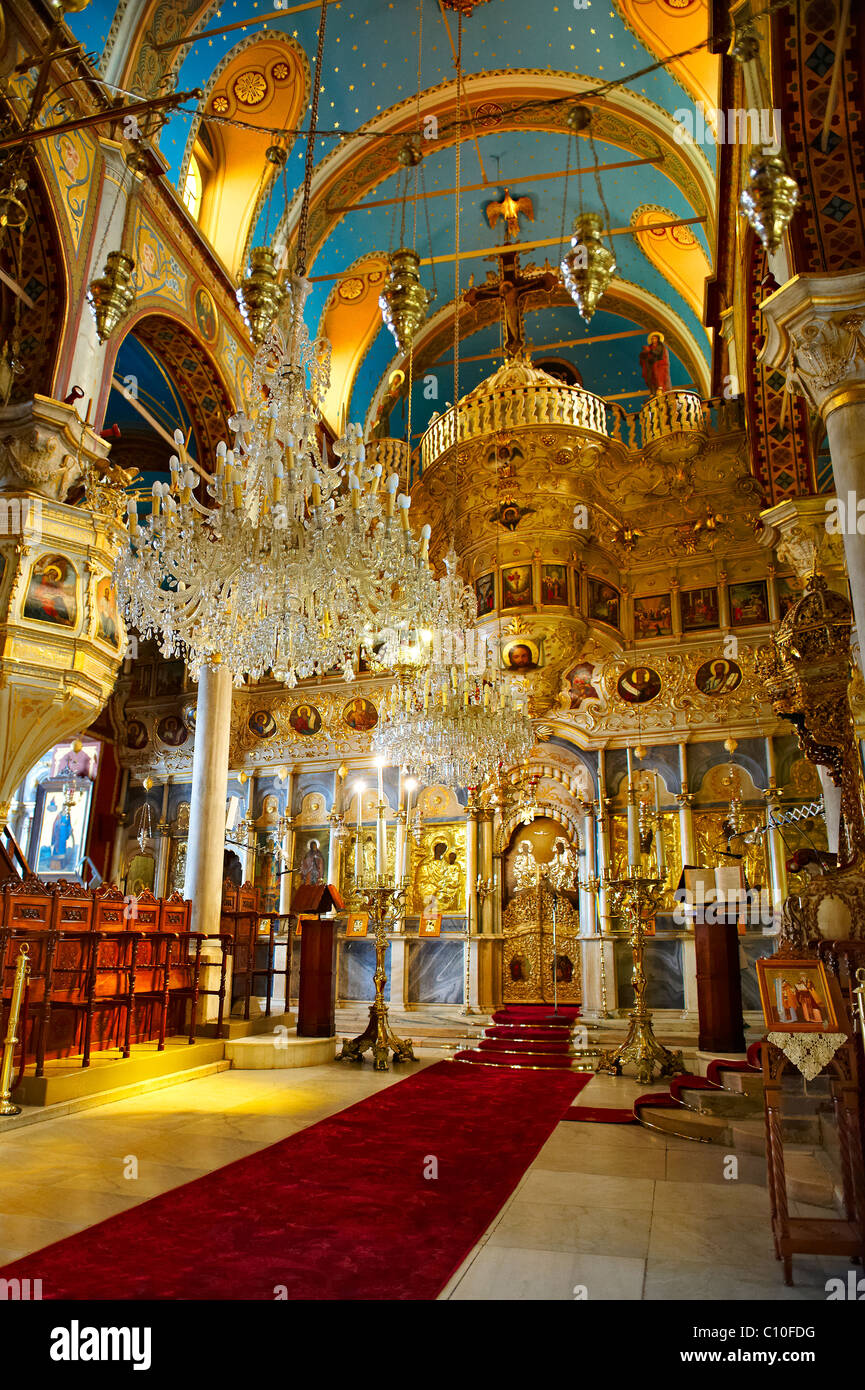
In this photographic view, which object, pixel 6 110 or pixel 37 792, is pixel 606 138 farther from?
pixel 37 792

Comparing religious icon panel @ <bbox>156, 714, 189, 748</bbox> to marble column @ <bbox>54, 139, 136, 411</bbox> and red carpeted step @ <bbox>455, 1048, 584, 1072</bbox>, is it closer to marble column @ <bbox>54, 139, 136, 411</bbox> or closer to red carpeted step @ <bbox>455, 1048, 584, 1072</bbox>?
marble column @ <bbox>54, 139, 136, 411</bbox>

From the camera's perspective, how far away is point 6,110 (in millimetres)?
6277

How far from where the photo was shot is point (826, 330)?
5.19m

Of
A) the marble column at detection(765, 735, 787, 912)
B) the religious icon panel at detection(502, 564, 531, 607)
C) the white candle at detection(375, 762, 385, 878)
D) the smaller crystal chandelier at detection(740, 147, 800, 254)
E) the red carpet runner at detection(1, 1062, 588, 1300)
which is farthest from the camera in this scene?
the religious icon panel at detection(502, 564, 531, 607)

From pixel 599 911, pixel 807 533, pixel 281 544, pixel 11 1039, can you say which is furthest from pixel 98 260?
pixel 599 911

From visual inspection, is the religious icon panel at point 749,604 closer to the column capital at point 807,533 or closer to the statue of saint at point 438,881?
the column capital at point 807,533

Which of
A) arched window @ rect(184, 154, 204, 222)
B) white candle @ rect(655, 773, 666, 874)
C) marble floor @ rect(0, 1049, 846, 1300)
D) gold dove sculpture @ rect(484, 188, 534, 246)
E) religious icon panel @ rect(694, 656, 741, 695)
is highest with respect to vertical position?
gold dove sculpture @ rect(484, 188, 534, 246)

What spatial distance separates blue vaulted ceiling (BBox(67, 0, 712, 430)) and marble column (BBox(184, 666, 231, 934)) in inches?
213

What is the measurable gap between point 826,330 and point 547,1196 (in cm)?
515

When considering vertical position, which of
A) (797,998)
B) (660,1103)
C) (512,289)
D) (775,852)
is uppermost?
(512,289)

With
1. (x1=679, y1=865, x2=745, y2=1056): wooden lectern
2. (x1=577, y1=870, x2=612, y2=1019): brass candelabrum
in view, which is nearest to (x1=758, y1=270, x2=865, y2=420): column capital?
(x1=679, y1=865, x2=745, y2=1056): wooden lectern

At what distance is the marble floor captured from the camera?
274cm

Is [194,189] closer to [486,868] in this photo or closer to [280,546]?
[280,546]

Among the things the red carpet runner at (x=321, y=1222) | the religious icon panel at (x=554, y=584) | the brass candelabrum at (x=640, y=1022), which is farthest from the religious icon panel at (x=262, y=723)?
the red carpet runner at (x=321, y=1222)
